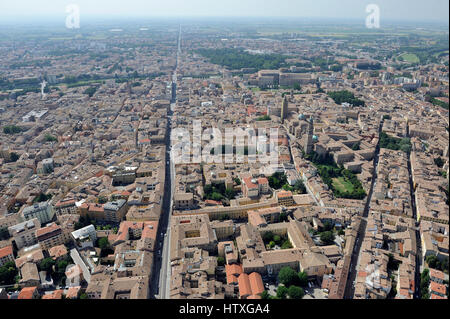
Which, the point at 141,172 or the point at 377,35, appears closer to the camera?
the point at 141,172

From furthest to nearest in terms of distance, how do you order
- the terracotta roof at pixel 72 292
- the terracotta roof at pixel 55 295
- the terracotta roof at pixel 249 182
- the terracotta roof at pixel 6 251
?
the terracotta roof at pixel 249 182
the terracotta roof at pixel 6 251
the terracotta roof at pixel 72 292
the terracotta roof at pixel 55 295

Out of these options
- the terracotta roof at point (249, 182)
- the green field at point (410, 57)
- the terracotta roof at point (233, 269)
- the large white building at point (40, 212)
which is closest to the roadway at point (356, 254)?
the terracotta roof at point (233, 269)

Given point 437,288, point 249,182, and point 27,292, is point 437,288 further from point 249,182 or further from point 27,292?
point 27,292

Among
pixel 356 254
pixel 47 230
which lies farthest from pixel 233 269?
pixel 47 230

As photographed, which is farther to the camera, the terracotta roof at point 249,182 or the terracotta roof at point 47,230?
the terracotta roof at point 249,182

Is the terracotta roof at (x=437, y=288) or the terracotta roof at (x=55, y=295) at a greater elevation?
the terracotta roof at (x=437, y=288)

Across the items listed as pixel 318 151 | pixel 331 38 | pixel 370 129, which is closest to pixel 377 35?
pixel 331 38

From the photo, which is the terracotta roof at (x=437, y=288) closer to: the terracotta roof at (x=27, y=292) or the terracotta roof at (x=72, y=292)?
the terracotta roof at (x=72, y=292)

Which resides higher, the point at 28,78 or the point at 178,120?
the point at 28,78

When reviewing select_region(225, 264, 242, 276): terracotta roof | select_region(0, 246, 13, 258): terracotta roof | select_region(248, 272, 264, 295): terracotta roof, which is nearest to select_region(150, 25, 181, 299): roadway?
select_region(225, 264, 242, 276): terracotta roof
